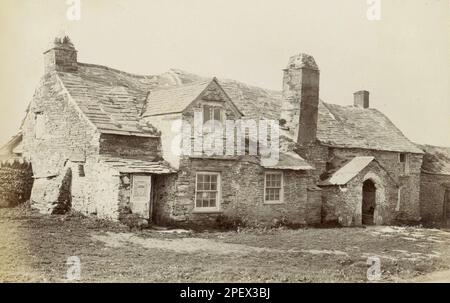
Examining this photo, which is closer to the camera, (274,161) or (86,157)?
(86,157)

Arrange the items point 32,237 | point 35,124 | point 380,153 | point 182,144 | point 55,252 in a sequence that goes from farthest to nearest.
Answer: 1. point 380,153
2. point 35,124
3. point 182,144
4. point 32,237
5. point 55,252

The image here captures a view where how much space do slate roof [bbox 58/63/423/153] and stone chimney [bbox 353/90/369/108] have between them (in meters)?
0.90

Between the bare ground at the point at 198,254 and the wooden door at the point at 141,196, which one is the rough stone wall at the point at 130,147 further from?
the bare ground at the point at 198,254

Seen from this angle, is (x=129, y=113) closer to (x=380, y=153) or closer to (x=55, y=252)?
(x=55, y=252)

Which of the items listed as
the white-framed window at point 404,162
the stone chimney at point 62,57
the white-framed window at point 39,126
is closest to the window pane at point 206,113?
the stone chimney at point 62,57

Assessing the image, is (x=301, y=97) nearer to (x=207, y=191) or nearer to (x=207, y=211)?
(x=207, y=191)

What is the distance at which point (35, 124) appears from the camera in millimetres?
22984

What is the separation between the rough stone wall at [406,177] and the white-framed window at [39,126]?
1807 cm

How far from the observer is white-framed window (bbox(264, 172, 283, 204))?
21844 millimetres

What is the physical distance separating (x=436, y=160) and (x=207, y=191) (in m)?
21.4
